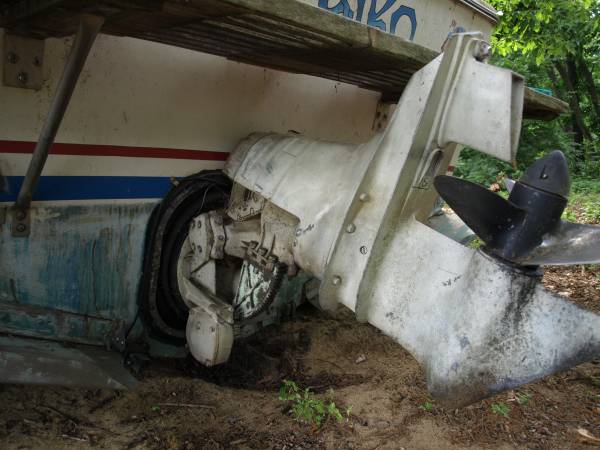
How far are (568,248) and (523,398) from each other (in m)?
1.55

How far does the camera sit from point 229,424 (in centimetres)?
259

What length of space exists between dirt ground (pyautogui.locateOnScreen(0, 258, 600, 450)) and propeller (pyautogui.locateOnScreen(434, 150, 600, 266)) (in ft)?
3.95

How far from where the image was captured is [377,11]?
3465 millimetres

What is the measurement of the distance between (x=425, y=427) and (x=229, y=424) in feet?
3.17

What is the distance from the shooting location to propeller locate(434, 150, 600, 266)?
1.65 meters

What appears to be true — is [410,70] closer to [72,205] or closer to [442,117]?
[442,117]

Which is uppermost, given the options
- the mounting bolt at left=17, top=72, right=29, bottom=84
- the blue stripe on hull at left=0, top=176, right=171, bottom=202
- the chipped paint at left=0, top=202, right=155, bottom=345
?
the mounting bolt at left=17, top=72, right=29, bottom=84

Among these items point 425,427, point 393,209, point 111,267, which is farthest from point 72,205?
point 425,427

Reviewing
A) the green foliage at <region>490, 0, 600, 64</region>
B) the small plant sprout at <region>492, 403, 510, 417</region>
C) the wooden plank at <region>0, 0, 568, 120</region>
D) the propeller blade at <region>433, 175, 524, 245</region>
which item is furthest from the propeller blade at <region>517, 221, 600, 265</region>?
the green foliage at <region>490, 0, 600, 64</region>

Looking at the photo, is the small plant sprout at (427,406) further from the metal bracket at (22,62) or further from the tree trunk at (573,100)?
the tree trunk at (573,100)

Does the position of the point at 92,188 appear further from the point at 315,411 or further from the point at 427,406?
the point at 427,406

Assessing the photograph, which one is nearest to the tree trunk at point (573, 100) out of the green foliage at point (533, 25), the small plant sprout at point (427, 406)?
the green foliage at point (533, 25)

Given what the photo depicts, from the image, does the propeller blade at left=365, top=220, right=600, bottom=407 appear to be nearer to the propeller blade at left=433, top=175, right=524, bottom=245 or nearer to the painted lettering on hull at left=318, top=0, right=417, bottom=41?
the propeller blade at left=433, top=175, right=524, bottom=245

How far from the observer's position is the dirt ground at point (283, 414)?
2.31 m
